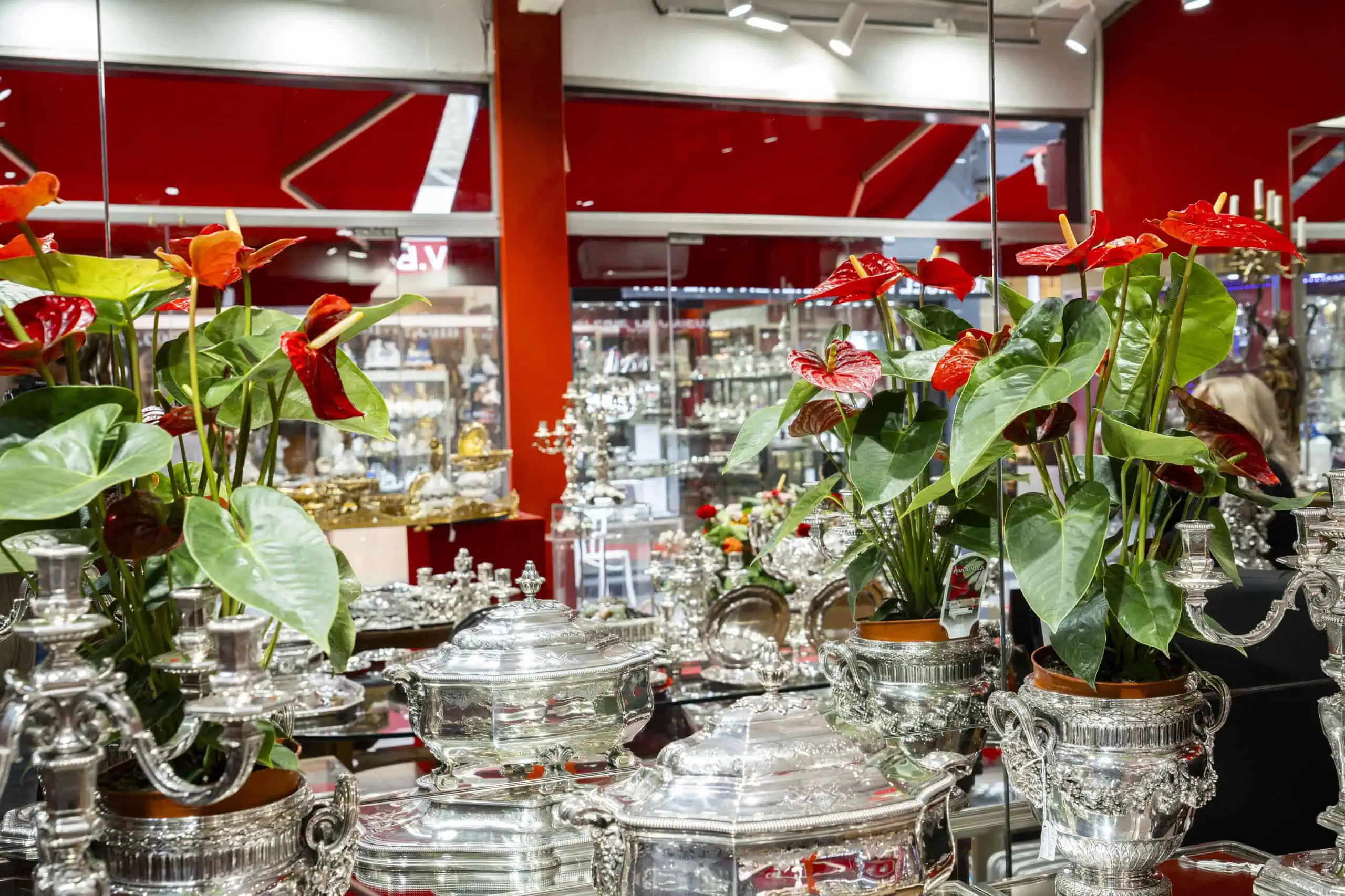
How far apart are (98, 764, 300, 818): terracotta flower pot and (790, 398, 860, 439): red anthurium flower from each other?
73 centimetres

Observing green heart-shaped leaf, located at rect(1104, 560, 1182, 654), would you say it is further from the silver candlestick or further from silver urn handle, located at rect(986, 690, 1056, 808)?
the silver candlestick

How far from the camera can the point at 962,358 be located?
3.87 feet

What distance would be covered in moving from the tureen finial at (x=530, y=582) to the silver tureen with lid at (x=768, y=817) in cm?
47

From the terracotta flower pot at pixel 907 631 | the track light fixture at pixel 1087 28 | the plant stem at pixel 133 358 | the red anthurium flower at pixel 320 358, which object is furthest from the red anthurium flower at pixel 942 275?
the plant stem at pixel 133 358

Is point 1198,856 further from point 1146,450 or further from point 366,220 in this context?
point 366,220

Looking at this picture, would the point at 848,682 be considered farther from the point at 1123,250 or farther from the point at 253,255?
the point at 253,255

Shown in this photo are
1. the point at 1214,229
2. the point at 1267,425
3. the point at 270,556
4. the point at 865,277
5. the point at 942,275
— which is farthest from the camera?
the point at 1267,425

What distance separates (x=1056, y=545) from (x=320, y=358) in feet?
2.27

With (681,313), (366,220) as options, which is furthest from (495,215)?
(681,313)

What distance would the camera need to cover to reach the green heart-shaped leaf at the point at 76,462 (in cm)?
76

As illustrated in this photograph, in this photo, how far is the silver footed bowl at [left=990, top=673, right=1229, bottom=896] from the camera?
3.62 feet

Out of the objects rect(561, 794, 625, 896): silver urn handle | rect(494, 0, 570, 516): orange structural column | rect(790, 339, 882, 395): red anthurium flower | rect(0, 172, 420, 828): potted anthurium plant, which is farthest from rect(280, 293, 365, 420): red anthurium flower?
rect(494, 0, 570, 516): orange structural column

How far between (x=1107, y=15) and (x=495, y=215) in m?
1.04

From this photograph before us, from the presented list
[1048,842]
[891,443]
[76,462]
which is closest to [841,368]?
[891,443]
